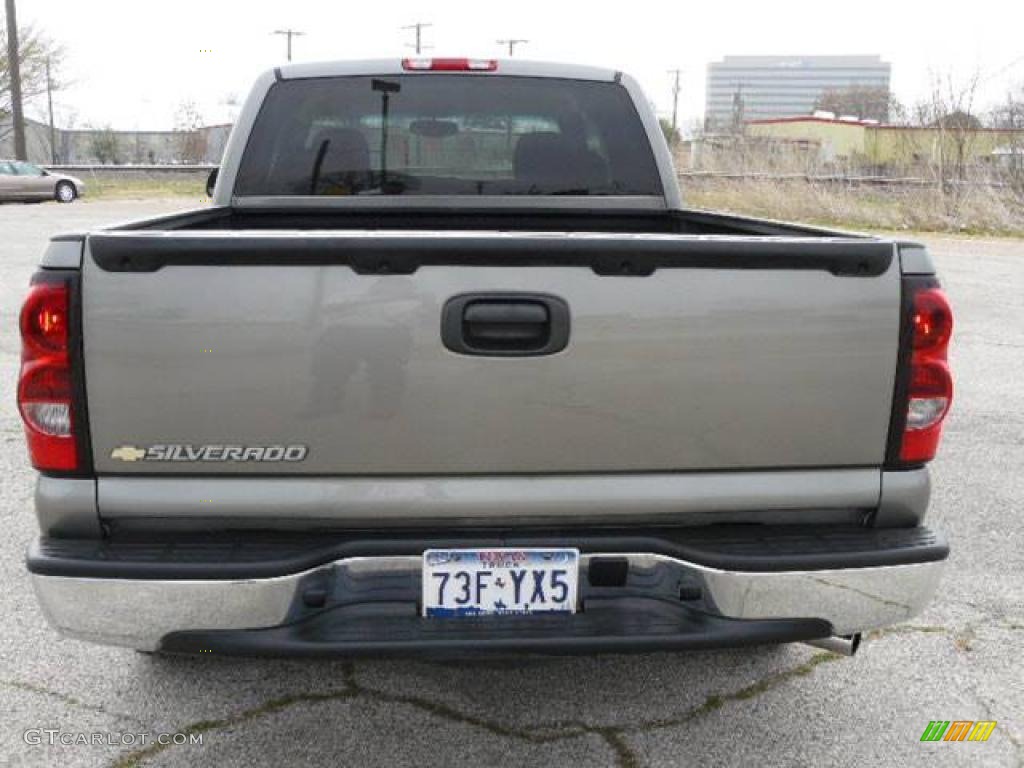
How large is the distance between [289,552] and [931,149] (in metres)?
23.7

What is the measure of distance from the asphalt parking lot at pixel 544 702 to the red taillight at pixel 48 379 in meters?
0.91

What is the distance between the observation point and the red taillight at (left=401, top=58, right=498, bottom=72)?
4.16 m

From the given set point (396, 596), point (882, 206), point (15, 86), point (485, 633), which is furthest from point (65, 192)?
point (485, 633)

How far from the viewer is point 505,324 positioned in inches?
87.3

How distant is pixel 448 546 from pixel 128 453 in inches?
29.2

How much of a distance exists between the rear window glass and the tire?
29874mm

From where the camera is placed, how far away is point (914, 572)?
2375 mm

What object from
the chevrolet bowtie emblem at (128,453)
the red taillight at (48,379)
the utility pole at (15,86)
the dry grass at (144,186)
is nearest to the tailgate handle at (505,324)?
the chevrolet bowtie emblem at (128,453)

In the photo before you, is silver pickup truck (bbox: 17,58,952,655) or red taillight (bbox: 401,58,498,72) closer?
silver pickup truck (bbox: 17,58,952,655)

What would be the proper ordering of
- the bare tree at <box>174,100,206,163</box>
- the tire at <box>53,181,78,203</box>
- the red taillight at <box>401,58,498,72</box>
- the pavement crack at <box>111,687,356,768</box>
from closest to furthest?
the pavement crack at <box>111,687,356,768</box> → the red taillight at <box>401,58,498,72</box> → the tire at <box>53,181,78,203</box> → the bare tree at <box>174,100,206,163</box>

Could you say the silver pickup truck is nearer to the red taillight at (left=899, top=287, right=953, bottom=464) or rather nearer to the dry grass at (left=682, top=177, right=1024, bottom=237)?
the red taillight at (left=899, top=287, right=953, bottom=464)

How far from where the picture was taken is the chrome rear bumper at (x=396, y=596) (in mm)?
2203

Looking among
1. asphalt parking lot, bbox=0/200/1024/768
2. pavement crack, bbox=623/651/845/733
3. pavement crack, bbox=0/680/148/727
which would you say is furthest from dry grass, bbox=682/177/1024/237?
pavement crack, bbox=0/680/148/727
